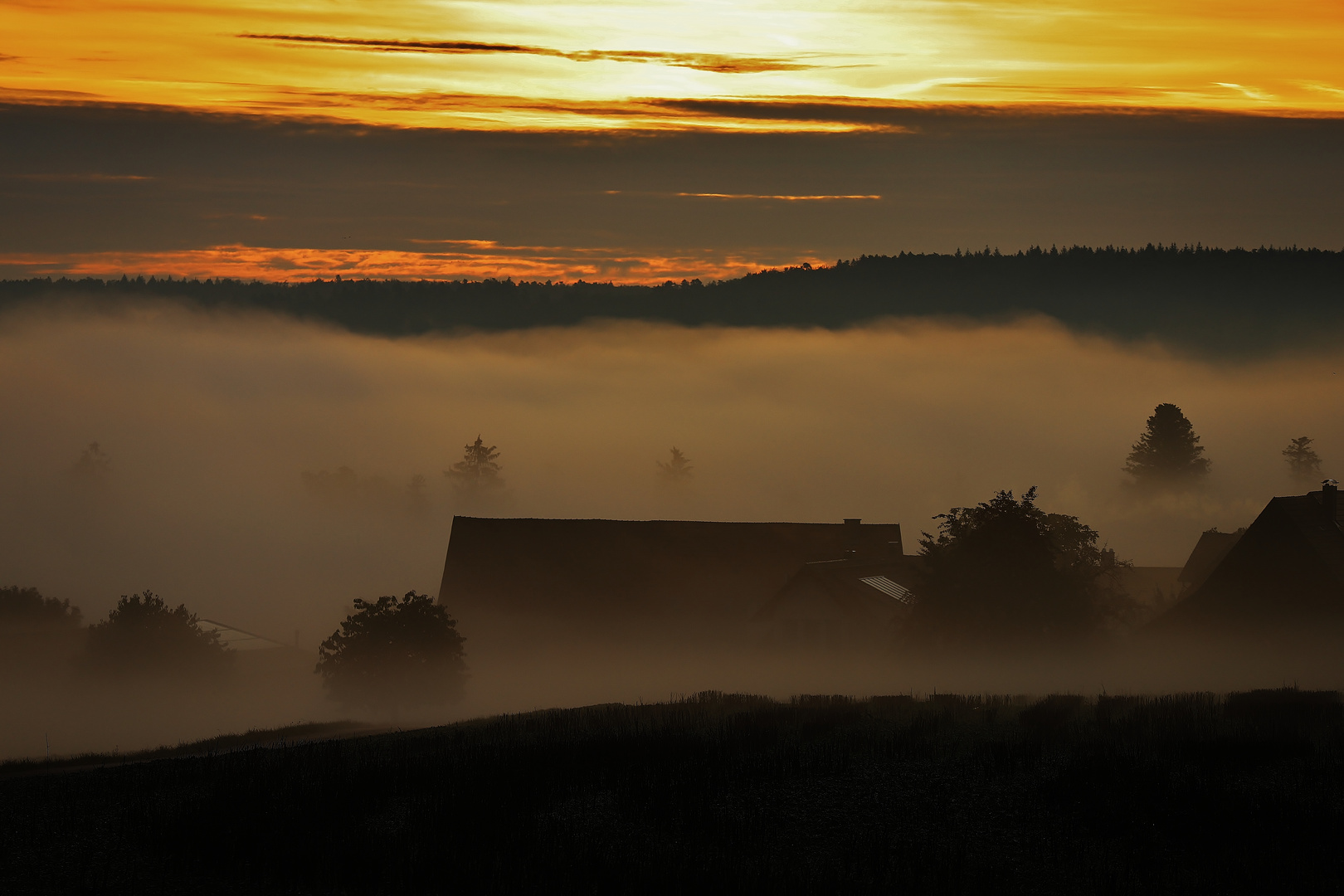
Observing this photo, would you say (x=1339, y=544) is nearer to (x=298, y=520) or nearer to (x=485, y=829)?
(x=485, y=829)

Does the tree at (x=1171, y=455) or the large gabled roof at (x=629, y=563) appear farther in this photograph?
the tree at (x=1171, y=455)

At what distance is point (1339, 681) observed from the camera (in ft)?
103

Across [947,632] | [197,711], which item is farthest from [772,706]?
[197,711]

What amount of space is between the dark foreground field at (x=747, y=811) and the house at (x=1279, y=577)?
1624cm

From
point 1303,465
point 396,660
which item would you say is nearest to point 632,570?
point 396,660

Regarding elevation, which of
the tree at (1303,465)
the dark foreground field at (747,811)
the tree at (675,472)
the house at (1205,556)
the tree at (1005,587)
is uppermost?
the tree at (675,472)

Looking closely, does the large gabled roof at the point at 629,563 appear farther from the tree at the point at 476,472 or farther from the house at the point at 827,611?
the tree at the point at 476,472

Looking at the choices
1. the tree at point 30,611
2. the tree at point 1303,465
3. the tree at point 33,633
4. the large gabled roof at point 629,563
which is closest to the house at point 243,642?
the tree at point 33,633

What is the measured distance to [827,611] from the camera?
1887 inches

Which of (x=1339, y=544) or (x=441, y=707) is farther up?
(x=1339, y=544)

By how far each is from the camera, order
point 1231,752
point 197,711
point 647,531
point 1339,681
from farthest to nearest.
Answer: point 647,531
point 197,711
point 1339,681
point 1231,752

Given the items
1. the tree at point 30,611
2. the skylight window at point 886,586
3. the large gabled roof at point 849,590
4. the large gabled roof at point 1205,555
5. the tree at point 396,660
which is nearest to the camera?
the tree at point 396,660

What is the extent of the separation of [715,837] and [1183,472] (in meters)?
136

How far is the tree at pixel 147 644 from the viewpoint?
50.4m
